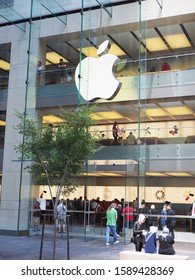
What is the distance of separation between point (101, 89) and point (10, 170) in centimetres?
591

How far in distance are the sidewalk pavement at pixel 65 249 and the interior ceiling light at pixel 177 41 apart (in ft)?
37.3

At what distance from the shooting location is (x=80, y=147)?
1115 centimetres

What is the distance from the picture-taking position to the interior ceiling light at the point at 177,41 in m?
21.7

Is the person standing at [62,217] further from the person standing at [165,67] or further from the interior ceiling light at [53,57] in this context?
the interior ceiling light at [53,57]

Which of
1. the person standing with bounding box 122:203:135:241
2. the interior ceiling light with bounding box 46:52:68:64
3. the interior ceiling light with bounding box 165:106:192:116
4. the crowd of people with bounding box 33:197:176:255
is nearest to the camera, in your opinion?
the crowd of people with bounding box 33:197:176:255

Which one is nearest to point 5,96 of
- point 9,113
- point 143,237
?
point 9,113

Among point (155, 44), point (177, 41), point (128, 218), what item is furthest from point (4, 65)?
point (128, 218)

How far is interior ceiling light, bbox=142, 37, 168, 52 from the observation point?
22.3 m

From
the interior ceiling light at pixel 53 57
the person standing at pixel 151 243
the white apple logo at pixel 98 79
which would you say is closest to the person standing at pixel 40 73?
the white apple logo at pixel 98 79

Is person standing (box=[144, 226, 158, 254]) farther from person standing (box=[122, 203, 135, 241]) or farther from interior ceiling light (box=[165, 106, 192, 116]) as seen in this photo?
interior ceiling light (box=[165, 106, 192, 116])

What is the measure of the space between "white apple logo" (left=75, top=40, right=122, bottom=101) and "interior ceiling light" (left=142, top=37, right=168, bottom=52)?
4.87m

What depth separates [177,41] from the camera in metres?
22.5

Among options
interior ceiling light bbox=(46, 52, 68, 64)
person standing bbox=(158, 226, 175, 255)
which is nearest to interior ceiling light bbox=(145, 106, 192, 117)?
interior ceiling light bbox=(46, 52, 68, 64)

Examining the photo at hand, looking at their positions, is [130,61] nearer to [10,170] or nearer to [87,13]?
[87,13]
